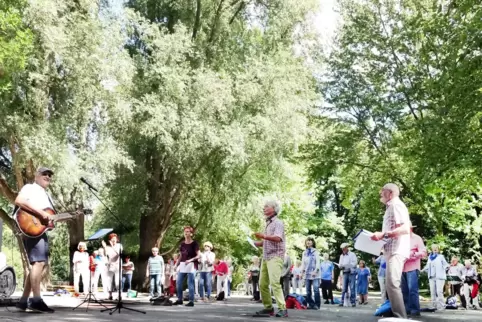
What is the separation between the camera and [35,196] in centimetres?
1059

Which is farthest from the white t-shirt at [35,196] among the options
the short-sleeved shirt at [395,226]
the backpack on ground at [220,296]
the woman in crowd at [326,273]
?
the backpack on ground at [220,296]

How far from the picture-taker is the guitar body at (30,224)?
10.4 m

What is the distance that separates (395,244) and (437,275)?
9.98 meters

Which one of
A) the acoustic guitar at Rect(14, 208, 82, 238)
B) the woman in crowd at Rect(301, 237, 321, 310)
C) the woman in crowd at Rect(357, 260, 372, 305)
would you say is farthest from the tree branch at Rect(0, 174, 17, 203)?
the acoustic guitar at Rect(14, 208, 82, 238)

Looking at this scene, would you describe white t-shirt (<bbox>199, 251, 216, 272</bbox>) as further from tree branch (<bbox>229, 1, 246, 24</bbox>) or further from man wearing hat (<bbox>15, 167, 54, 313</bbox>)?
tree branch (<bbox>229, 1, 246, 24</bbox>)

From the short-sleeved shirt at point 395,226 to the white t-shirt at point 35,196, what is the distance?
543 centimetres

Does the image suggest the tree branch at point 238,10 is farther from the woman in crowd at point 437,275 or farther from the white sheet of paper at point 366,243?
the white sheet of paper at point 366,243

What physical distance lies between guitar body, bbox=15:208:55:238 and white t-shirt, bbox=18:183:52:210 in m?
0.19

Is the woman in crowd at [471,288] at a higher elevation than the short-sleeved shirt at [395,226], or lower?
lower

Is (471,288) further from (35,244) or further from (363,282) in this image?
(35,244)

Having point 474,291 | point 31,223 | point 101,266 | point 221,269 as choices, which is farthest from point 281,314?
point 221,269

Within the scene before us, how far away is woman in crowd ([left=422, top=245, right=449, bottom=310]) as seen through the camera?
59.8 feet

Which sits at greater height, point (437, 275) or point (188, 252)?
point (188, 252)

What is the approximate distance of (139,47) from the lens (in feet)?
84.7
